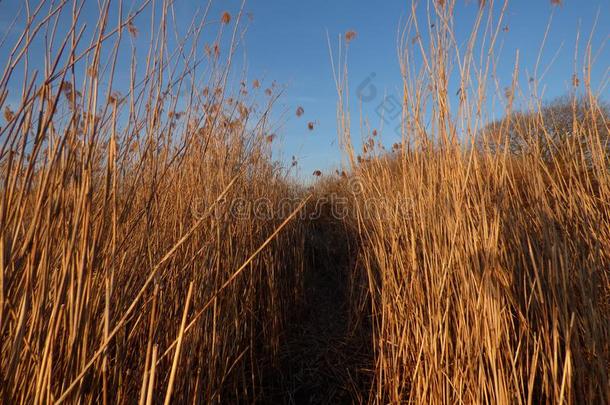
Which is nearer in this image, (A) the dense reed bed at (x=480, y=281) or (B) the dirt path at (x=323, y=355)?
(A) the dense reed bed at (x=480, y=281)

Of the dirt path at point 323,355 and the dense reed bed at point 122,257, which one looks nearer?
the dense reed bed at point 122,257

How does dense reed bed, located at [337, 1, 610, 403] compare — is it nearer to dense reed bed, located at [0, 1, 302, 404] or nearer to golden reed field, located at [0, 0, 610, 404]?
golden reed field, located at [0, 0, 610, 404]

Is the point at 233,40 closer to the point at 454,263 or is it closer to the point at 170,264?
the point at 170,264

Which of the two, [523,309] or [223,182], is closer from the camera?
[523,309]

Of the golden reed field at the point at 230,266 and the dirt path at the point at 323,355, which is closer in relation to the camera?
the golden reed field at the point at 230,266

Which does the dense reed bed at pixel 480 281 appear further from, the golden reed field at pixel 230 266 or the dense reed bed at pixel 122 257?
the dense reed bed at pixel 122 257

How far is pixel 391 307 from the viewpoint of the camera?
4.58 feet

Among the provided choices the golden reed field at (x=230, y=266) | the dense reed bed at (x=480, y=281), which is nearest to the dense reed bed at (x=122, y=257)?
the golden reed field at (x=230, y=266)

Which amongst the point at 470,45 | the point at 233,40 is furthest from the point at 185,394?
the point at 470,45

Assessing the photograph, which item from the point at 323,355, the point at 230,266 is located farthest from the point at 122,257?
the point at 323,355

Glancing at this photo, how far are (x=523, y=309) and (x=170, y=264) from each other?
3.80ft

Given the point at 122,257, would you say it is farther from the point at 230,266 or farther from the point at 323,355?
the point at 323,355

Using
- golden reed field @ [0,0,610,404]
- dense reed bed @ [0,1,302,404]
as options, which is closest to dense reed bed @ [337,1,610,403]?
golden reed field @ [0,0,610,404]

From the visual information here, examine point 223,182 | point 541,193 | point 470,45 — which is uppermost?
point 470,45
